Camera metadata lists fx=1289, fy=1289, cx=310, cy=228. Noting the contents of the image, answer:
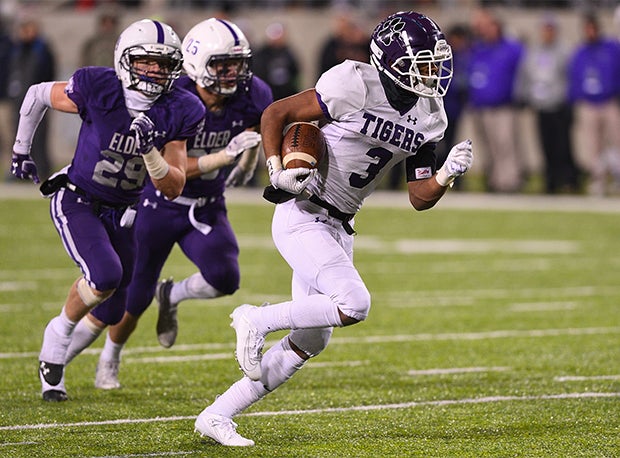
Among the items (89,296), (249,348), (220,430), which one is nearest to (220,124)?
(89,296)

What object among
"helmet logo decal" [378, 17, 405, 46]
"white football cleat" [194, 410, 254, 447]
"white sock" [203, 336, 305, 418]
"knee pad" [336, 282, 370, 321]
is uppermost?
"helmet logo decal" [378, 17, 405, 46]

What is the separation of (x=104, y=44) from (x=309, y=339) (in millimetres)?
9901

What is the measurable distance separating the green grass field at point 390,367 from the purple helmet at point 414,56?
1.22m

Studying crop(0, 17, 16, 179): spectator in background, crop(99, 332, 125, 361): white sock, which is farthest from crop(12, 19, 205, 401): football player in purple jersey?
crop(0, 17, 16, 179): spectator in background

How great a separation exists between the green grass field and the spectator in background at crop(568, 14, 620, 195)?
11.0ft

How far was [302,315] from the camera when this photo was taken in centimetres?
428

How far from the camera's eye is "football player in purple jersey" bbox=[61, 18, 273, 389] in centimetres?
557

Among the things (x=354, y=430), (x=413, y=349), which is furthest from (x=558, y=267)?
(x=354, y=430)

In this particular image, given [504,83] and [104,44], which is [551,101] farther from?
[104,44]

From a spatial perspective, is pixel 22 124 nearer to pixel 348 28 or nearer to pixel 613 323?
pixel 613 323

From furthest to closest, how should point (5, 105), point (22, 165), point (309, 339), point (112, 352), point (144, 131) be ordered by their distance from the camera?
point (5, 105), point (112, 352), point (22, 165), point (144, 131), point (309, 339)

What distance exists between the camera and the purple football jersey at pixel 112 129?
512 centimetres

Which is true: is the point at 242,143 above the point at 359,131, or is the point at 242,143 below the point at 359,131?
below

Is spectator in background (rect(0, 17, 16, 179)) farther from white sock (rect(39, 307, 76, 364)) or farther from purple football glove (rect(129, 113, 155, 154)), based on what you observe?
purple football glove (rect(129, 113, 155, 154))
